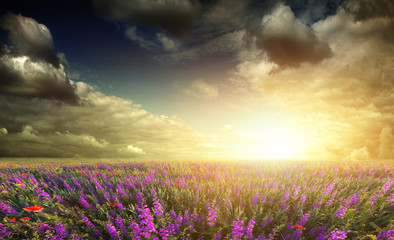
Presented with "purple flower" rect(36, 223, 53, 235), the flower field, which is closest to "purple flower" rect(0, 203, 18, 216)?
the flower field

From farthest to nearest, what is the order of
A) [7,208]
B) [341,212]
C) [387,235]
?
[7,208]
[341,212]
[387,235]

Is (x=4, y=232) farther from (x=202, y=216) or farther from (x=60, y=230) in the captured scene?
(x=202, y=216)

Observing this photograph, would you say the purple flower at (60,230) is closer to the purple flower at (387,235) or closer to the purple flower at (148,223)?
the purple flower at (148,223)

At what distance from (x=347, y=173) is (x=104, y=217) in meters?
8.39

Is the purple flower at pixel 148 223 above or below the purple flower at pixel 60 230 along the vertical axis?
above

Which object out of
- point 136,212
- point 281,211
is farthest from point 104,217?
point 281,211

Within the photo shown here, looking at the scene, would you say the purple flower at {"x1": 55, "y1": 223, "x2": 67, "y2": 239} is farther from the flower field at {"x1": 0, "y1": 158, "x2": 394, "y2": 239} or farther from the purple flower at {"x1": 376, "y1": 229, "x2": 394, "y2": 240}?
the purple flower at {"x1": 376, "y1": 229, "x2": 394, "y2": 240}

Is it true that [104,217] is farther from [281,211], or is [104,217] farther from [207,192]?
[281,211]

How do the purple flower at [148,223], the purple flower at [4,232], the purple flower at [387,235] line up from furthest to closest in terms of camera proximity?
the purple flower at [4,232]
the purple flower at [387,235]
the purple flower at [148,223]

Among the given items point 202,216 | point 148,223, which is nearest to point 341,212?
point 202,216

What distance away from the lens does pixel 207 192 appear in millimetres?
4664

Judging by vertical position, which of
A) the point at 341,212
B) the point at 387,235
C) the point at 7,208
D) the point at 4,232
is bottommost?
the point at 4,232

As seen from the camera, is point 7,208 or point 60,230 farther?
point 7,208

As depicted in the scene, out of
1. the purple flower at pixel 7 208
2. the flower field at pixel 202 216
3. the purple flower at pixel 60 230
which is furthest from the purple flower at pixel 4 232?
the purple flower at pixel 60 230
